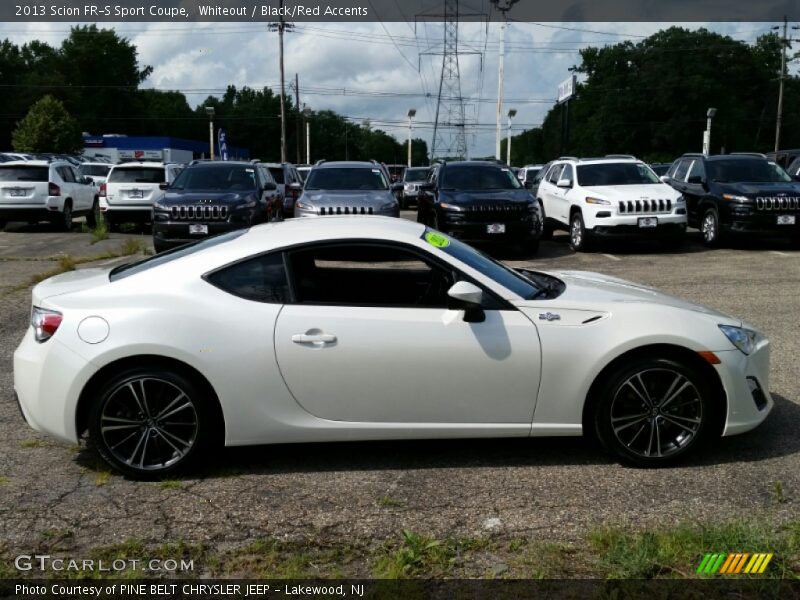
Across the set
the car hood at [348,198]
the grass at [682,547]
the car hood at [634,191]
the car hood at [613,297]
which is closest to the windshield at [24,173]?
the car hood at [348,198]

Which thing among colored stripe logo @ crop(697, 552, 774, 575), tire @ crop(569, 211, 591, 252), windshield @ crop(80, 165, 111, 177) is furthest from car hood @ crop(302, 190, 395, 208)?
windshield @ crop(80, 165, 111, 177)

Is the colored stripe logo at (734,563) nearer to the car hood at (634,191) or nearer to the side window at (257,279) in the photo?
the side window at (257,279)

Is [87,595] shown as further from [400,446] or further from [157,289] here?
[400,446]

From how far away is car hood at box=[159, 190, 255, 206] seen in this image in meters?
14.2

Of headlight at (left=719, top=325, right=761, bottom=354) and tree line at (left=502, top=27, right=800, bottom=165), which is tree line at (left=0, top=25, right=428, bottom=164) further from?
headlight at (left=719, top=325, right=761, bottom=354)

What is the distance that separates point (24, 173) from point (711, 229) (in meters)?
15.9

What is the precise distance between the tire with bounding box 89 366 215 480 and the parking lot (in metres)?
0.13

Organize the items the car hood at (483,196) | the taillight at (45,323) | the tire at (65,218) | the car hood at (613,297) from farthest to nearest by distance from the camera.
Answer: the tire at (65,218) < the car hood at (483,196) < the car hood at (613,297) < the taillight at (45,323)

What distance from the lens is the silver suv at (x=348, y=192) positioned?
46.6ft

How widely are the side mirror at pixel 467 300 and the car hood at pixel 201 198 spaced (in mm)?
10317

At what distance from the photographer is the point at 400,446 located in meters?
5.14

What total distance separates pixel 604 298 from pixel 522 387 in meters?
0.77

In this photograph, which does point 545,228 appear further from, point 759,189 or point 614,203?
point 759,189

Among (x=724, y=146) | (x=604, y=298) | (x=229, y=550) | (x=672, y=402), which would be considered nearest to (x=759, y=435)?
(x=672, y=402)
